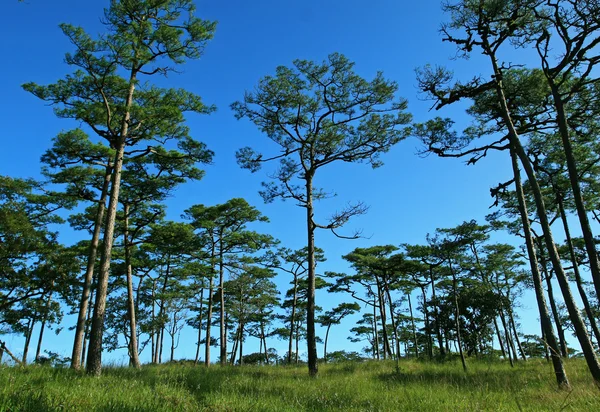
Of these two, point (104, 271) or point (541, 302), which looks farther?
point (104, 271)

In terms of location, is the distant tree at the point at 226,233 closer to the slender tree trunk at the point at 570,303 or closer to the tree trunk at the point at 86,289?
the tree trunk at the point at 86,289

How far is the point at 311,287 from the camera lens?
1249cm

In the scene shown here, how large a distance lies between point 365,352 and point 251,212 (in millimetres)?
28722

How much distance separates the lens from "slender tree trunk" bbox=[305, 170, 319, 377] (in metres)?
11.7

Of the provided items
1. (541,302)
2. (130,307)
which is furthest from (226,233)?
(541,302)

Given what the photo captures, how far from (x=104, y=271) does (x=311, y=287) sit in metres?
6.38

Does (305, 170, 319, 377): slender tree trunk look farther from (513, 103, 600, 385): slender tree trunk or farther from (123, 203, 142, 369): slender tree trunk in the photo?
(123, 203, 142, 369): slender tree trunk

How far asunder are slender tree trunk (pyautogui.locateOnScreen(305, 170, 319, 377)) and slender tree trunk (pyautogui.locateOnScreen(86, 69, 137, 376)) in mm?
6001

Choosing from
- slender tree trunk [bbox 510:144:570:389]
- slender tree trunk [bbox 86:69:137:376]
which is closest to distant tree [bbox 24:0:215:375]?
slender tree trunk [bbox 86:69:137:376]

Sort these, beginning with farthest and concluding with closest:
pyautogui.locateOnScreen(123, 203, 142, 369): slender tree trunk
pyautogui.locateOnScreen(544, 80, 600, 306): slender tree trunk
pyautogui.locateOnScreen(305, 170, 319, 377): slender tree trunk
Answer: pyautogui.locateOnScreen(123, 203, 142, 369): slender tree trunk, pyautogui.locateOnScreen(305, 170, 319, 377): slender tree trunk, pyautogui.locateOnScreen(544, 80, 600, 306): slender tree trunk

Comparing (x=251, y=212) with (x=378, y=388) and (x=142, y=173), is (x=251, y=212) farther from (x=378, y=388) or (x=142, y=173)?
(x=378, y=388)

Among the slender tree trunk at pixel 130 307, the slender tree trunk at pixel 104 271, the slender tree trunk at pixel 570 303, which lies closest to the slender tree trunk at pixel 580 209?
the slender tree trunk at pixel 570 303

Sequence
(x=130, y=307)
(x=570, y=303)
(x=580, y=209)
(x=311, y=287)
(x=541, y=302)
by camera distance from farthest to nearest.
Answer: (x=130, y=307) < (x=311, y=287) < (x=541, y=302) < (x=580, y=209) < (x=570, y=303)

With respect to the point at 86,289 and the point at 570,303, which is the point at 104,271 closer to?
the point at 86,289
